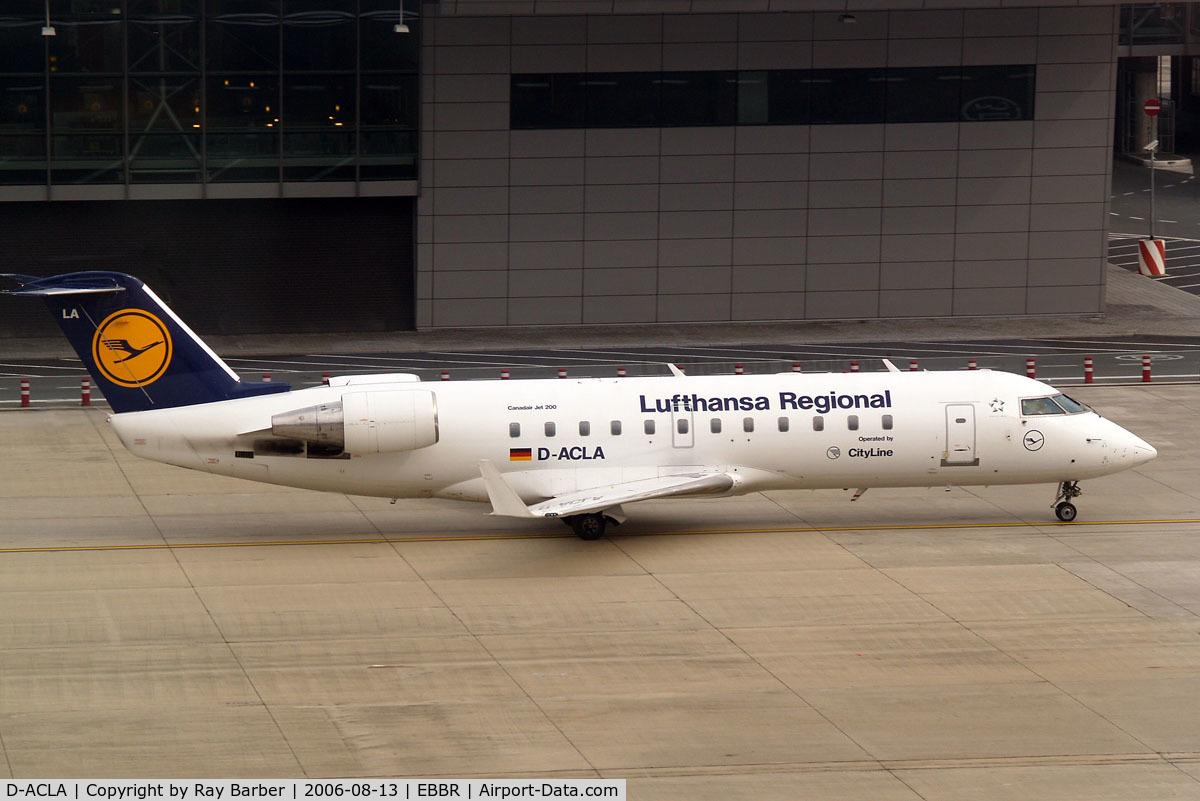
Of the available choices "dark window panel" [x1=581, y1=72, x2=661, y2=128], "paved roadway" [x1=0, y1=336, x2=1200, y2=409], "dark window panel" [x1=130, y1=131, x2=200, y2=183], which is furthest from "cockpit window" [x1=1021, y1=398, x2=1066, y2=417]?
"dark window panel" [x1=130, y1=131, x2=200, y2=183]

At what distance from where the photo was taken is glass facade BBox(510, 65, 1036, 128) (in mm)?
54438

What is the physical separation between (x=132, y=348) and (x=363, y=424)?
4.46m

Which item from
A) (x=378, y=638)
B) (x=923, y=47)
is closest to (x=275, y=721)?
(x=378, y=638)

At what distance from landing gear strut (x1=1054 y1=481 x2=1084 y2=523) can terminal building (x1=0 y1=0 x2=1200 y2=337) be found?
956 inches

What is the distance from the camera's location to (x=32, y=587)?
28.2m

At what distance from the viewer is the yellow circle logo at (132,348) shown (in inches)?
1189

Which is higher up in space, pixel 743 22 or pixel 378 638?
pixel 743 22

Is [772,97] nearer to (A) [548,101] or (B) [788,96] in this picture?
(B) [788,96]

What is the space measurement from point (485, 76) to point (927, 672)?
34.1 m

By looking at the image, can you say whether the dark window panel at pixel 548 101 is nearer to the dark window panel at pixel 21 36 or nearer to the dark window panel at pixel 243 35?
the dark window panel at pixel 243 35

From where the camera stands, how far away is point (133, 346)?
1193 inches

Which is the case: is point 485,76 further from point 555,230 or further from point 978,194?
point 978,194

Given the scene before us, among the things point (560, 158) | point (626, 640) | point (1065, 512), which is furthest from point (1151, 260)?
point (626, 640)
